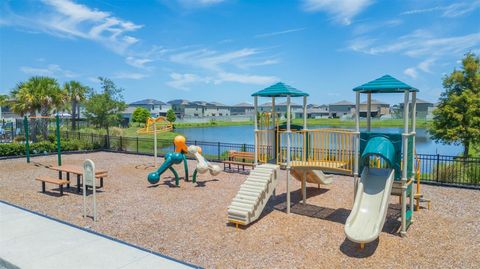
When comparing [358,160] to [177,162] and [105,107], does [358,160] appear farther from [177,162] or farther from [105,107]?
[105,107]

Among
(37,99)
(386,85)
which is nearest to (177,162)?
(386,85)

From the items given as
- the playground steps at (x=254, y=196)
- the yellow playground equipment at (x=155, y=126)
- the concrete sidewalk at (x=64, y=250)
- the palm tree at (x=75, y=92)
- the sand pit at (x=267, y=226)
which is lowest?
the sand pit at (x=267, y=226)

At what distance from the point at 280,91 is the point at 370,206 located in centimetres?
350

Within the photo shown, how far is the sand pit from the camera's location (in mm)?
5652

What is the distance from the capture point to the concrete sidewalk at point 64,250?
16.9 feet

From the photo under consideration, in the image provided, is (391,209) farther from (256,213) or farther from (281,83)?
(281,83)

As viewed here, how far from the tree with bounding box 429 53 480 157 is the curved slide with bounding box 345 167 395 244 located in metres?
10.6

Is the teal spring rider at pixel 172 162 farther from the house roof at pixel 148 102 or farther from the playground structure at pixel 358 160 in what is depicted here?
the house roof at pixel 148 102

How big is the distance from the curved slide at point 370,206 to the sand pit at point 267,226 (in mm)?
343

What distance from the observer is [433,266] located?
5.30 m

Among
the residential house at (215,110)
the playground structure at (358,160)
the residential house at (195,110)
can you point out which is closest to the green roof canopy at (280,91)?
the playground structure at (358,160)

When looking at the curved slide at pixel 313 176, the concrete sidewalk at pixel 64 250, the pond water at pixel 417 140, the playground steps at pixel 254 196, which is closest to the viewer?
the concrete sidewalk at pixel 64 250

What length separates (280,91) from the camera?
8.42m

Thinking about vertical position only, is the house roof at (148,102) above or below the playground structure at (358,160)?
above
